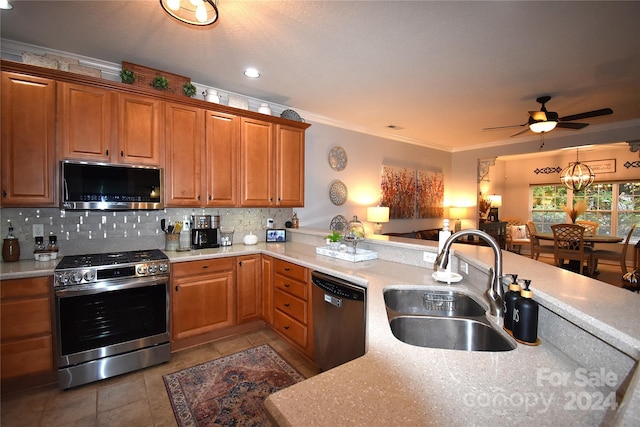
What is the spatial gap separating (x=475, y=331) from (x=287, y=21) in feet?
7.35

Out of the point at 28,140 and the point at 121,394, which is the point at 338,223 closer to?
the point at 121,394

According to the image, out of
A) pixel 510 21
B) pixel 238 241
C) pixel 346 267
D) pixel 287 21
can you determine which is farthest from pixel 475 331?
pixel 238 241

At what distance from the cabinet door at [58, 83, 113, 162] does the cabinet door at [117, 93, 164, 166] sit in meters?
0.08

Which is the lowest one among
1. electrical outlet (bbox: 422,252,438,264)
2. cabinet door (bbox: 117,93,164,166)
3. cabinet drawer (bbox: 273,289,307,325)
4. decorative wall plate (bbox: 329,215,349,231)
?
cabinet drawer (bbox: 273,289,307,325)

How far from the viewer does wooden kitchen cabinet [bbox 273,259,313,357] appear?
243 cm

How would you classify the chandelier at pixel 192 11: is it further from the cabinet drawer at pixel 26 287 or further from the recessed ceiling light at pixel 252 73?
the cabinet drawer at pixel 26 287

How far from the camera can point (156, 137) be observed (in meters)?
2.67

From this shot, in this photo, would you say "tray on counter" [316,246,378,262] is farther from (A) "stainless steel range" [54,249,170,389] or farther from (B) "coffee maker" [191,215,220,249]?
(A) "stainless steel range" [54,249,170,389]

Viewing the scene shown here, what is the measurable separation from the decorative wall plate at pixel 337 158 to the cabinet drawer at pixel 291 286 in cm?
217

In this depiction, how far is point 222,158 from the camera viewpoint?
10.0ft

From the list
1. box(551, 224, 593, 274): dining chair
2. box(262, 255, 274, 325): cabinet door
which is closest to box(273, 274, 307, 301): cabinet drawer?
box(262, 255, 274, 325): cabinet door

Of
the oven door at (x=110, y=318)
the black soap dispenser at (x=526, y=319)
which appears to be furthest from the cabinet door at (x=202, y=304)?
the black soap dispenser at (x=526, y=319)

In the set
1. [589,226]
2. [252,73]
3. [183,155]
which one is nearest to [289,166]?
[252,73]

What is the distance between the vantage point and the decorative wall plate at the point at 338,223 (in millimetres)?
4418
